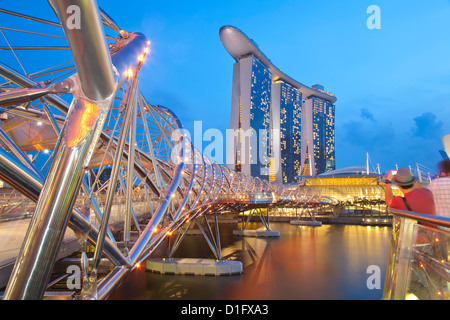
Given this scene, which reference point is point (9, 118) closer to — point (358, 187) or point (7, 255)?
point (7, 255)

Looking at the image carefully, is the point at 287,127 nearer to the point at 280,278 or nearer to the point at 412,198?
the point at 280,278

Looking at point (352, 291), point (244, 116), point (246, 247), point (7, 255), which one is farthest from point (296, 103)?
point (7, 255)

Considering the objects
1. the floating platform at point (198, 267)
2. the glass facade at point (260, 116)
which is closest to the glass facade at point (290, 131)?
the glass facade at point (260, 116)

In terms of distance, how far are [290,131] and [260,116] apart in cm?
3743

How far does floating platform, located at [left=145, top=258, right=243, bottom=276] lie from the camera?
19641mm

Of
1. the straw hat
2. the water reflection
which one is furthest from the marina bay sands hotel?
the straw hat

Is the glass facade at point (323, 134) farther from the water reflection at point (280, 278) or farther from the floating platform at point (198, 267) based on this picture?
the floating platform at point (198, 267)

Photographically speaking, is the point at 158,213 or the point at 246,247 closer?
the point at 158,213

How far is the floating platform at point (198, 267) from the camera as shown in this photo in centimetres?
1964

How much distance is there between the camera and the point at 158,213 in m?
8.19

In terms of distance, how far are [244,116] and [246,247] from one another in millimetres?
80889

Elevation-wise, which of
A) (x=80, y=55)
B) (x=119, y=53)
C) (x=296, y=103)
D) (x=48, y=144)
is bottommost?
(x=80, y=55)

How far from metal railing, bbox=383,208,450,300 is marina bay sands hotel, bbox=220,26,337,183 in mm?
100603

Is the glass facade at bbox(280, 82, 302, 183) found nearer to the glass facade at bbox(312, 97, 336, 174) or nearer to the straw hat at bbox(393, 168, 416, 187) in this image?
the glass facade at bbox(312, 97, 336, 174)
